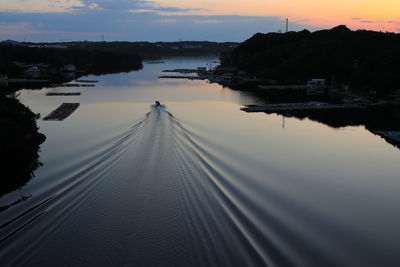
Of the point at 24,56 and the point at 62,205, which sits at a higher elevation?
the point at 24,56

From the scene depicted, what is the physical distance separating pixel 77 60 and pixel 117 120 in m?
64.3

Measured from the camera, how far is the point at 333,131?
21312mm

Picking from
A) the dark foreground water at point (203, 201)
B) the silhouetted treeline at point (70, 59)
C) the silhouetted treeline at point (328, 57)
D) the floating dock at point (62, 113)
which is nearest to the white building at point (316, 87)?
the silhouetted treeline at point (328, 57)

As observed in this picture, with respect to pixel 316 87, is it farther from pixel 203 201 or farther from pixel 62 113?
pixel 203 201

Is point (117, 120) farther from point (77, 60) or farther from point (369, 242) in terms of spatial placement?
point (77, 60)

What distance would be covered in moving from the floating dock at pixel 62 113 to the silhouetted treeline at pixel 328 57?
26003 millimetres

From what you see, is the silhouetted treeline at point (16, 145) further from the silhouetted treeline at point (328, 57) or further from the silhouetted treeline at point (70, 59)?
the silhouetted treeline at point (70, 59)

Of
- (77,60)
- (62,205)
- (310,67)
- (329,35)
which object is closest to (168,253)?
(62,205)

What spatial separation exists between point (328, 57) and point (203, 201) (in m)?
46.4

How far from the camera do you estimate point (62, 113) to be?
24812mm

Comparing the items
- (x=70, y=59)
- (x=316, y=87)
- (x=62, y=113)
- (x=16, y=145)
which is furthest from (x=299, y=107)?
(x=70, y=59)

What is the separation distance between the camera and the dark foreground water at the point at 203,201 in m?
7.40

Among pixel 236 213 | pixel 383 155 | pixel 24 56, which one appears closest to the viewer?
pixel 236 213

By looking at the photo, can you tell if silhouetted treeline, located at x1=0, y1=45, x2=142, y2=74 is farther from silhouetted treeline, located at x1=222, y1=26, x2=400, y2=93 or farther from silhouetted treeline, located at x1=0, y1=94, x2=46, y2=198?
silhouetted treeline, located at x1=0, y1=94, x2=46, y2=198
